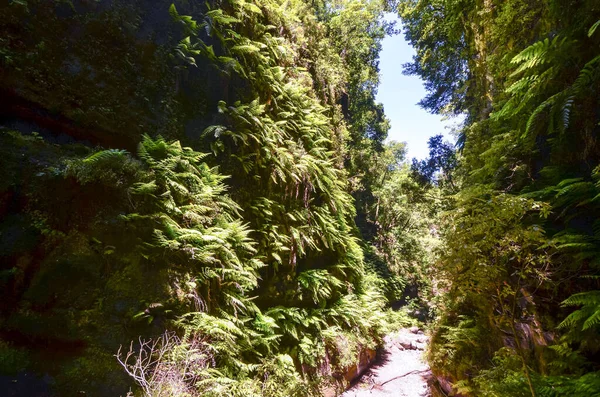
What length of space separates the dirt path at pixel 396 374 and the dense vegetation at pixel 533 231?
2.26 meters

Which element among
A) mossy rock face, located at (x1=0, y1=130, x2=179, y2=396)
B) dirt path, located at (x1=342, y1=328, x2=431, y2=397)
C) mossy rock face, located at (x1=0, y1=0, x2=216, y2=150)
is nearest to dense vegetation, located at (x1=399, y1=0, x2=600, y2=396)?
dirt path, located at (x1=342, y1=328, x2=431, y2=397)

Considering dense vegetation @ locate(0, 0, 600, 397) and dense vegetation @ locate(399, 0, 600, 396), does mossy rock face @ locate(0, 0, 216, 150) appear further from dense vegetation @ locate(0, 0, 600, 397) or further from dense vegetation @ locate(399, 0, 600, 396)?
dense vegetation @ locate(399, 0, 600, 396)

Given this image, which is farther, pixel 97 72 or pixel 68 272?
pixel 97 72

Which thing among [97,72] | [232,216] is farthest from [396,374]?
[97,72]

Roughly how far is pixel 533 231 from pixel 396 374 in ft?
25.5

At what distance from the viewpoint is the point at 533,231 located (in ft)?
10.7

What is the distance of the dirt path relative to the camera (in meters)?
7.61

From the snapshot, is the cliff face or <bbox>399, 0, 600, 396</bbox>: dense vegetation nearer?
the cliff face

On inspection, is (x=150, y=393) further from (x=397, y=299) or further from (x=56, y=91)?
(x=397, y=299)

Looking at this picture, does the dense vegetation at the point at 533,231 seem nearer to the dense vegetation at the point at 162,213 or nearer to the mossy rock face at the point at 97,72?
the dense vegetation at the point at 162,213

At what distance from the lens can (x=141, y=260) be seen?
3900 mm

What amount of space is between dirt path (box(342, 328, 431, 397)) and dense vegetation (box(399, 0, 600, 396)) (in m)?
2.26

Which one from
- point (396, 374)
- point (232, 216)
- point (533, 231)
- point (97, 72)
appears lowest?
point (396, 374)

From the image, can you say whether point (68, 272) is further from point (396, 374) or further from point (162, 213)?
point (396, 374)
